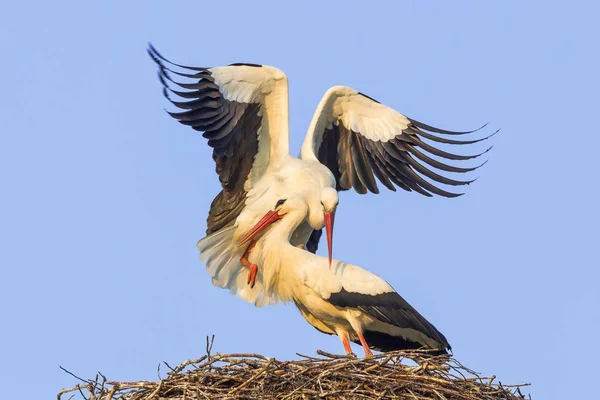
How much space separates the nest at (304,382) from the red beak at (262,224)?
2344 mm

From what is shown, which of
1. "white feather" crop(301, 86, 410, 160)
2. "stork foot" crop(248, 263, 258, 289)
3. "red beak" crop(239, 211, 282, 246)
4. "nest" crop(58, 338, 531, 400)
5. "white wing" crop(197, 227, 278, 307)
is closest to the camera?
"nest" crop(58, 338, 531, 400)

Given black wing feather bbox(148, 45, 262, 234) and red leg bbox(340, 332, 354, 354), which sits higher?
black wing feather bbox(148, 45, 262, 234)

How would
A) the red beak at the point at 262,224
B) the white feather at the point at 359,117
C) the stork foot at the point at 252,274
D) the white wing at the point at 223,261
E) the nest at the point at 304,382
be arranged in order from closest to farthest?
the nest at the point at 304,382 → the red beak at the point at 262,224 → the stork foot at the point at 252,274 → the white wing at the point at 223,261 → the white feather at the point at 359,117

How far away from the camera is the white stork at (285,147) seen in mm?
12969

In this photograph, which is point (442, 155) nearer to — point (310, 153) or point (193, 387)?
point (310, 153)

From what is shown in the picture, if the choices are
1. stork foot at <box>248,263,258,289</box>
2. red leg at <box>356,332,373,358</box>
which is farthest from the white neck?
red leg at <box>356,332,373,358</box>

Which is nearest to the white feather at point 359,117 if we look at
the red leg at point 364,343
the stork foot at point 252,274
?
the stork foot at point 252,274

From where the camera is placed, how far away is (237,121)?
13.2 meters

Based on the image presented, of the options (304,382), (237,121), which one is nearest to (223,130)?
(237,121)

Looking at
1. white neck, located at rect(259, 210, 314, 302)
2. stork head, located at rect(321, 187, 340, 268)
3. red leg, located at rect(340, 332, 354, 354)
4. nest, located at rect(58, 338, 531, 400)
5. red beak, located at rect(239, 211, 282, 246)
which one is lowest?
nest, located at rect(58, 338, 531, 400)

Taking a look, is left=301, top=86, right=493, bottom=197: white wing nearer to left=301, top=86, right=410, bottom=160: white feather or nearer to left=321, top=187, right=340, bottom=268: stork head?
left=301, top=86, right=410, bottom=160: white feather

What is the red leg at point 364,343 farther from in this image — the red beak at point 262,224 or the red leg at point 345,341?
the red beak at point 262,224

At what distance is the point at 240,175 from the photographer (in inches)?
524

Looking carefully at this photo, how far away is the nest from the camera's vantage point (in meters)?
10.3
